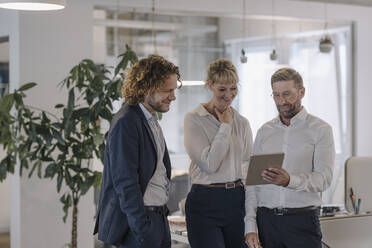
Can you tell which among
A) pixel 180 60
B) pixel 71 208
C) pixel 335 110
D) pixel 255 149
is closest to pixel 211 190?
pixel 255 149

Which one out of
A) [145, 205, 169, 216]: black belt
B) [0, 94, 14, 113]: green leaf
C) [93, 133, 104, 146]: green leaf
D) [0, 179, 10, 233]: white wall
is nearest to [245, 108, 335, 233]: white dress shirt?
[145, 205, 169, 216]: black belt

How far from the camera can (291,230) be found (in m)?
3.26

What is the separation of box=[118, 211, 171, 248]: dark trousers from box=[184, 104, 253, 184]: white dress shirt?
1.66 feet

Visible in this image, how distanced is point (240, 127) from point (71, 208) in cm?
243

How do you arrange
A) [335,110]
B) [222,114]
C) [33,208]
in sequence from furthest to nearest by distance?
[335,110] < [33,208] < [222,114]

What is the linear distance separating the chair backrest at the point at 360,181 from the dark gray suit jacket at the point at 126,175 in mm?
2192

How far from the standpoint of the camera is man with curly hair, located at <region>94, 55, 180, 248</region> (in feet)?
9.53

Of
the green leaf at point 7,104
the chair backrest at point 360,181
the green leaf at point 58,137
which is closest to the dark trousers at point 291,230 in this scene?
the chair backrest at point 360,181

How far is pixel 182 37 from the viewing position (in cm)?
1153

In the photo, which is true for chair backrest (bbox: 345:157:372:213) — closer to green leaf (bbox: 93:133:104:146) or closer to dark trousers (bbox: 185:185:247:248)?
dark trousers (bbox: 185:185:247:248)

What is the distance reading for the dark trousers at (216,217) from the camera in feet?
11.5

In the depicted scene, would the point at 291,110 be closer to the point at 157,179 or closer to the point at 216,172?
the point at 216,172

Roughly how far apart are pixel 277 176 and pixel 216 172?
515mm

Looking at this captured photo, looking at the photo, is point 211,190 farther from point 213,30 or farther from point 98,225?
point 213,30
